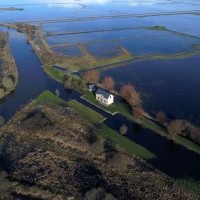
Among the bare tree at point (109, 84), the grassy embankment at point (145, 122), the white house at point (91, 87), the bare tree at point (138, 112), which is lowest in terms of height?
the grassy embankment at point (145, 122)

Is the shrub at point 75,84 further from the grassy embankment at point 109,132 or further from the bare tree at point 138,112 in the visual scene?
the bare tree at point 138,112

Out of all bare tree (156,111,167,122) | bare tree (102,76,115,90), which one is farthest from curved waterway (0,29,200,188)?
bare tree (102,76,115,90)

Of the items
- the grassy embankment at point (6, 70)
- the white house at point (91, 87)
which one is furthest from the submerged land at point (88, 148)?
the white house at point (91, 87)

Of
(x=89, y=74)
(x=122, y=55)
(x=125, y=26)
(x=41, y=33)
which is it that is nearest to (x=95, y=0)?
(x=125, y=26)

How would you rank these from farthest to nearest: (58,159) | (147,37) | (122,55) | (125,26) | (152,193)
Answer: (125,26), (147,37), (122,55), (58,159), (152,193)

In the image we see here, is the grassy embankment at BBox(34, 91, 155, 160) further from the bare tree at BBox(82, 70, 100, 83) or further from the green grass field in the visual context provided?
the bare tree at BBox(82, 70, 100, 83)

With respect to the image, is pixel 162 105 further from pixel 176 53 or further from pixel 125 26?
pixel 125 26
